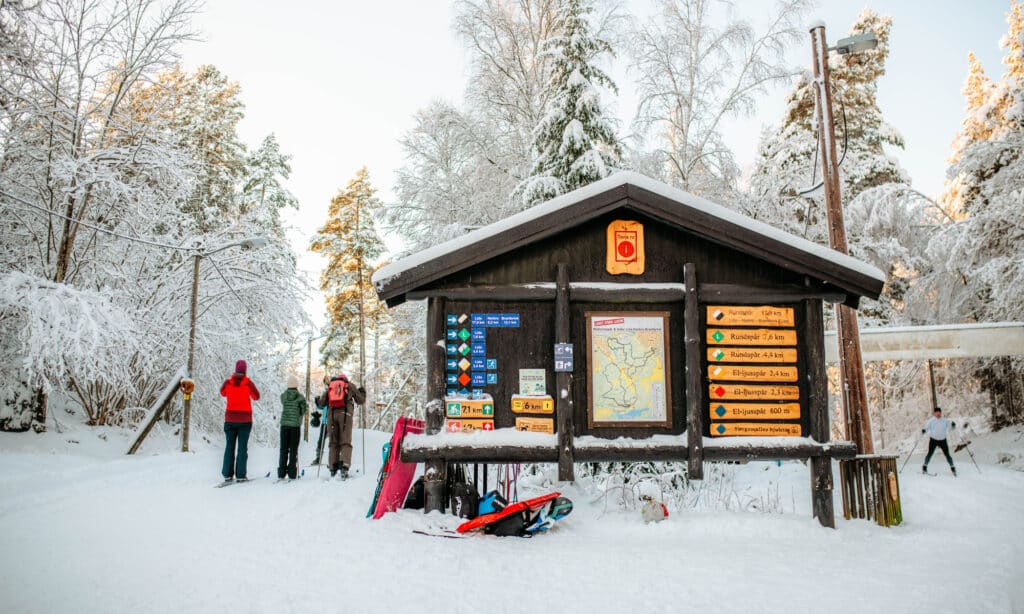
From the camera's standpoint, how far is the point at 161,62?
16641mm

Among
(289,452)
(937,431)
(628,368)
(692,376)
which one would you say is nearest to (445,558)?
(628,368)

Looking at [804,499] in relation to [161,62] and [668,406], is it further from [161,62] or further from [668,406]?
[161,62]

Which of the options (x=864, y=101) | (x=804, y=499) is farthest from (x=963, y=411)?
(x=804, y=499)

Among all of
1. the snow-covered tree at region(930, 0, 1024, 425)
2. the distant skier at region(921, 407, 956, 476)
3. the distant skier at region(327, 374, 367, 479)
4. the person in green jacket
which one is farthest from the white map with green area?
the snow-covered tree at region(930, 0, 1024, 425)

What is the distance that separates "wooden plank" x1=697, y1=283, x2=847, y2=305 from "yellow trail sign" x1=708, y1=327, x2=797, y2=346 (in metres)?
0.35

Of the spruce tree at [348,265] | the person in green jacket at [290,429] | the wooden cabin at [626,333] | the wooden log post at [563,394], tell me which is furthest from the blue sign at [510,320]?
the spruce tree at [348,265]

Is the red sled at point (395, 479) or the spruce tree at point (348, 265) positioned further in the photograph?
the spruce tree at point (348, 265)

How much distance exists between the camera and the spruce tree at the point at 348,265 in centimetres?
3516

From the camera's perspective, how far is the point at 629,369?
7.64m

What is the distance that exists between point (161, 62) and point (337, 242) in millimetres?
19079

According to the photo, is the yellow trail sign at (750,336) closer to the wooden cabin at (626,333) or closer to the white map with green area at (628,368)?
the wooden cabin at (626,333)

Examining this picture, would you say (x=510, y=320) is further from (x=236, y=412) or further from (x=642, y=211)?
(x=236, y=412)

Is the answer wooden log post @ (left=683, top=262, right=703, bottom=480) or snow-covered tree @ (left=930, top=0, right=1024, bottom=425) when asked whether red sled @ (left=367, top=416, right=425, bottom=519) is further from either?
snow-covered tree @ (left=930, top=0, right=1024, bottom=425)

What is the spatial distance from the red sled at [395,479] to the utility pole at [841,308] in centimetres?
685
